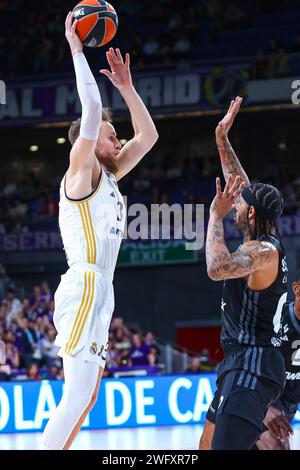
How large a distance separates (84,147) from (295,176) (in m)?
20.2

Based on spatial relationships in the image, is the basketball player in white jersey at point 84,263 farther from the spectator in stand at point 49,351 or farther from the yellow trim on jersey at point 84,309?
the spectator in stand at point 49,351

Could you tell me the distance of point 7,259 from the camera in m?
24.5

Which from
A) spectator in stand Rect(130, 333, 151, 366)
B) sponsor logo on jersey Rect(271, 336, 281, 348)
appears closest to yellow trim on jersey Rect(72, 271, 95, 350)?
Result: sponsor logo on jersey Rect(271, 336, 281, 348)

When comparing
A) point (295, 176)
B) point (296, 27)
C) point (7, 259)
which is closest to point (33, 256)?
point (7, 259)

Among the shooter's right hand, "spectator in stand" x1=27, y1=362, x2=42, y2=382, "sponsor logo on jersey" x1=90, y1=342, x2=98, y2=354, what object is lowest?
"spectator in stand" x1=27, y1=362, x2=42, y2=382

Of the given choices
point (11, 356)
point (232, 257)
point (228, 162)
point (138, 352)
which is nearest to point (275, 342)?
point (232, 257)

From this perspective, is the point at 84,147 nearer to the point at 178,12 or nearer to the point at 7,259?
the point at 7,259

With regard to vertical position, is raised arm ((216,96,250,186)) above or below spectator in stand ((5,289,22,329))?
above

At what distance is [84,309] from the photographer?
559 centimetres

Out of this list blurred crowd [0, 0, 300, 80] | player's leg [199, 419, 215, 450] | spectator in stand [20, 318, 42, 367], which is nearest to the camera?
player's leg [199, 419, 215, 450]

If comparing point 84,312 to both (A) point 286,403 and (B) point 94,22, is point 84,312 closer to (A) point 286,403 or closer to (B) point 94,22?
(A) point 286,403

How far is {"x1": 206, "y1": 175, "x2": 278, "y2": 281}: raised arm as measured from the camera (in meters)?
5.13

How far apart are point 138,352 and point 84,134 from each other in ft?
38.0

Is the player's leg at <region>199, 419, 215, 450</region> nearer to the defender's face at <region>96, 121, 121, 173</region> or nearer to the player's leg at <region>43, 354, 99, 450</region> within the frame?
the player's leg at <region>43, 354, 99, 450</region>
